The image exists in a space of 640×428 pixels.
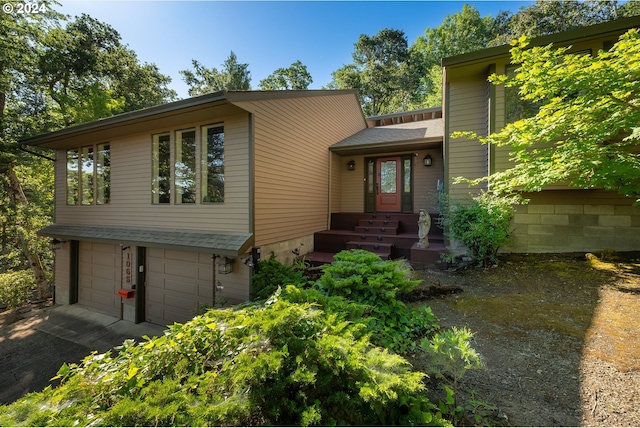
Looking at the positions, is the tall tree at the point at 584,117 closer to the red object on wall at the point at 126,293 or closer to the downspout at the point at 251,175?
the downspout at the point at 251,175

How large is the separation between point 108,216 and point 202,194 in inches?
141

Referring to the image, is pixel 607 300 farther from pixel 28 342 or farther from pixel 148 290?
pixel 28 342

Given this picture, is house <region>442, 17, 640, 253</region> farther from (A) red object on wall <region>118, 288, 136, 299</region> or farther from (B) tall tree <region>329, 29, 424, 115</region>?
(B) tall tree <region>329, 29, 424, 115</region>

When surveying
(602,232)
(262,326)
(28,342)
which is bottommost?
(28,342)

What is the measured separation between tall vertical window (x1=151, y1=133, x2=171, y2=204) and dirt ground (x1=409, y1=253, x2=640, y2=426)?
5.93m

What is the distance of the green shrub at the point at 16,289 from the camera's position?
384 inches

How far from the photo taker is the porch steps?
5991 mm

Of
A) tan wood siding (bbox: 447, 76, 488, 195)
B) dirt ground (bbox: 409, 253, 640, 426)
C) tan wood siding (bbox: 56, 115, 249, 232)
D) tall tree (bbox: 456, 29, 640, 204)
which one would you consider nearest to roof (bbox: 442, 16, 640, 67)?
tan wood siding (bbox: 447, 76, 488, 195)

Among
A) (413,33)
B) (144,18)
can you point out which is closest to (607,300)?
(144,18)

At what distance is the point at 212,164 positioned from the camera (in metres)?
5.48

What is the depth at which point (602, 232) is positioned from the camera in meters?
5.38

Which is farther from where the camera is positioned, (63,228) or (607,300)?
(63,228)

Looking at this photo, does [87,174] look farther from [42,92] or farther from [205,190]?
[42,92]

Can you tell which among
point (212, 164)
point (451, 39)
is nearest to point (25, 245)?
point (212, 164)
